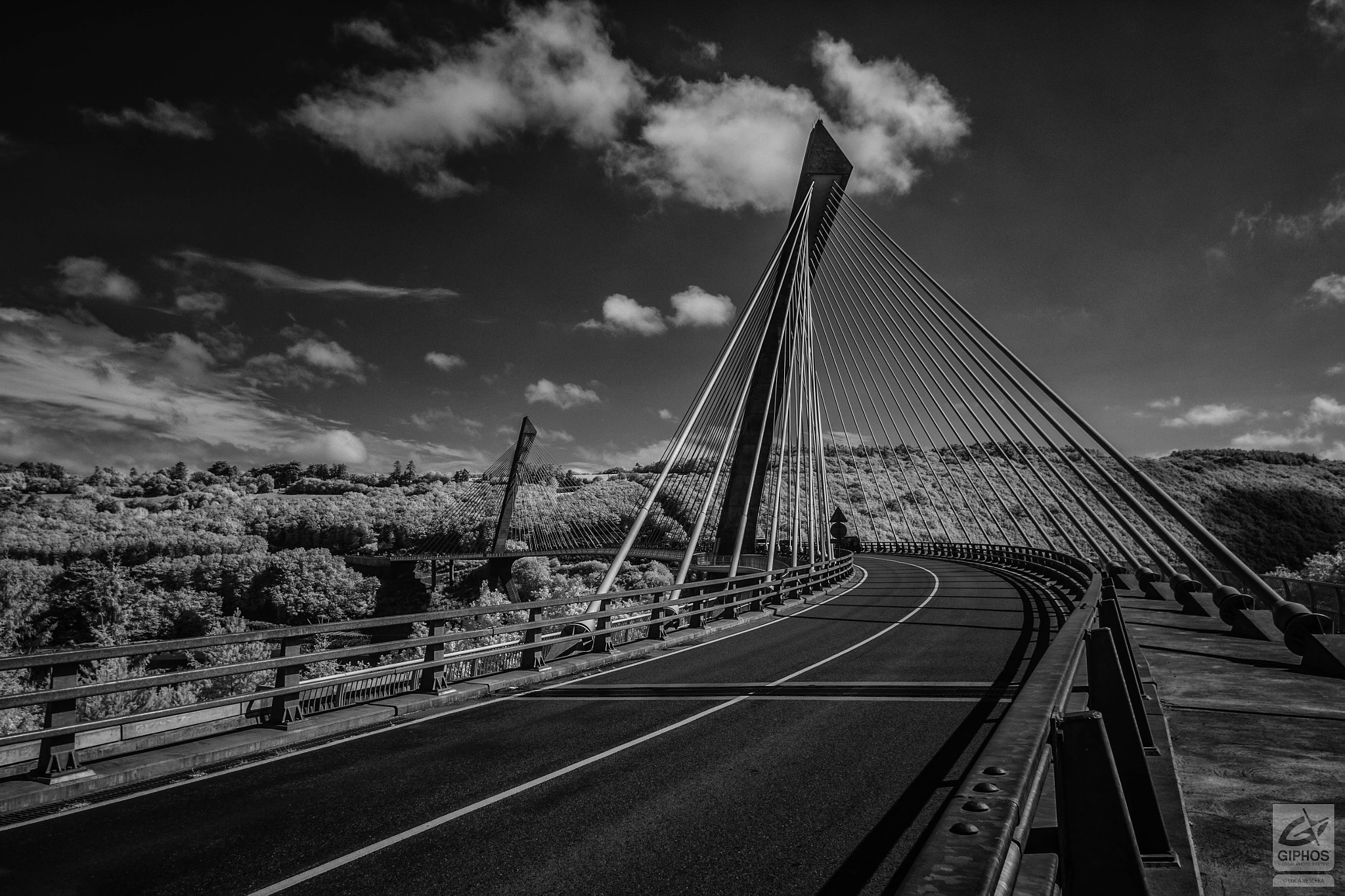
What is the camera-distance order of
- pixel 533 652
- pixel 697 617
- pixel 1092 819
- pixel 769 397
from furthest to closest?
pixel 769 397
pixel 697 617
pixel 533 652
pixel 1092 819

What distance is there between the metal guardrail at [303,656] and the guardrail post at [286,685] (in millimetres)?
11

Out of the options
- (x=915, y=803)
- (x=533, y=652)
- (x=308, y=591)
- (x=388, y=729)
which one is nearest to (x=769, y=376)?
(x=533, y=652)

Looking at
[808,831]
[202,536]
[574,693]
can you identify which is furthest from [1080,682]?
[202,536]

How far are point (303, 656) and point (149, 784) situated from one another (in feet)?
5.56

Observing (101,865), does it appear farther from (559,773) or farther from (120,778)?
(559,773)

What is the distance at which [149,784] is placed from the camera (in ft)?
21.5

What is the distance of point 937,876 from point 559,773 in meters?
5.64

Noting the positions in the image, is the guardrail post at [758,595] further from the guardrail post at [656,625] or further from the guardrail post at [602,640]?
the guardrail post at [602,640]

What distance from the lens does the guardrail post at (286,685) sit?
805 centimetres

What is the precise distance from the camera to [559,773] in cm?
657

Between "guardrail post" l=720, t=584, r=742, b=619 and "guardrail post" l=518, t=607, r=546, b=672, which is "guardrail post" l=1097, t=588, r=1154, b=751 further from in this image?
"guardrail post" l=720, t=584, r=742, b=619

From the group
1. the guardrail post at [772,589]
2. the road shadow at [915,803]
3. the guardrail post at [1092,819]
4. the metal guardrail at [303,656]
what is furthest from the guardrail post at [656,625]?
the guardrail post at [1092,819]

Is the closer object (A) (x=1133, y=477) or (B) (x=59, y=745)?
(B) (x=59, y=745)

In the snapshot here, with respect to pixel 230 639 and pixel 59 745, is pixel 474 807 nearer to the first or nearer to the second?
pixel 230 639
